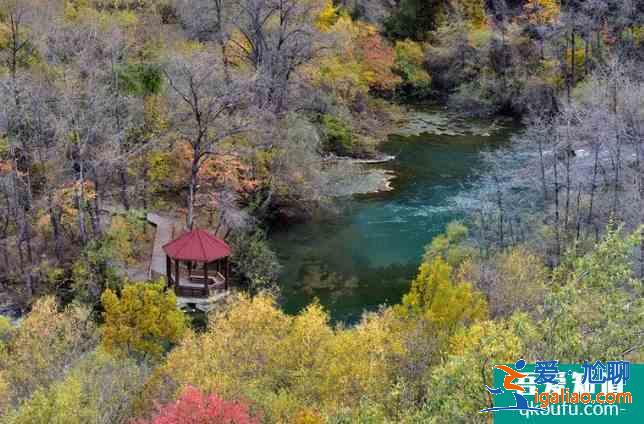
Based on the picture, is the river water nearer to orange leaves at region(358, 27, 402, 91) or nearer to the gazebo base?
the gazebo base

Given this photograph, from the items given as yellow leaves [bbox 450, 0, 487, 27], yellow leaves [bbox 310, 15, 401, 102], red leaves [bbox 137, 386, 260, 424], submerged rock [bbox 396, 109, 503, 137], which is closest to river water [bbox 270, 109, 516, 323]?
submerged rock [bbox 396, 109, 503, 137]

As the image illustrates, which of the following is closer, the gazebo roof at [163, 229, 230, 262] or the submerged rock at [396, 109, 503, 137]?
the gazebo roof at [163, 229, 230, 262]

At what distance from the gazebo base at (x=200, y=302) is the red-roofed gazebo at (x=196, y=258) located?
17 centimetres

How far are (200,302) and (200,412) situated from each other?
555 inches

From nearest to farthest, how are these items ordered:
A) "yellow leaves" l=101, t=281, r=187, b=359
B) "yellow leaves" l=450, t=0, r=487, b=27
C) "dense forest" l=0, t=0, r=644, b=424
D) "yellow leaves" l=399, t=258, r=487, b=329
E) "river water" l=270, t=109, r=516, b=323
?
"dense forest" l=0, t=0, r=644, b=424, "yellow leaves" l=399, t=258, r=487, b=329, "yellow leaves" l=101, t=281, r=187, b=359, "river water" l=270, t=109, r=516, b=323, "yellow leaves" l=450, t=0, r=487, b=27

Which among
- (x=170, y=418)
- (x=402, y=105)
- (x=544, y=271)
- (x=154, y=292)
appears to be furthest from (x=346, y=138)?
(x=170, y=418)

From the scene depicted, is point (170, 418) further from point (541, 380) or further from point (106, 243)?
point (106, 243)

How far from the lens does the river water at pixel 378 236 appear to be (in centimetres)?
2820

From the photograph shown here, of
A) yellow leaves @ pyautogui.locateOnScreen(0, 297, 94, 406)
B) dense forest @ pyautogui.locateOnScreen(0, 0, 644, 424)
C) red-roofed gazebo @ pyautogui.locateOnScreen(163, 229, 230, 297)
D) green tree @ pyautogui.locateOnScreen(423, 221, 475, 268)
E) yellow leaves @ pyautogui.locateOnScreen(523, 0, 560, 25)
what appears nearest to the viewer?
dense forest @ pyautogui.locateOnScreen(0, 0, 644, 424)

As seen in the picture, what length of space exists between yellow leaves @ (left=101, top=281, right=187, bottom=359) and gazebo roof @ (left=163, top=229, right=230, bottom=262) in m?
5.28

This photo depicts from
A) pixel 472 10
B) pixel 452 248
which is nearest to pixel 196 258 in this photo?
pixel 452 248

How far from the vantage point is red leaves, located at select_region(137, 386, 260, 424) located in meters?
12.5
